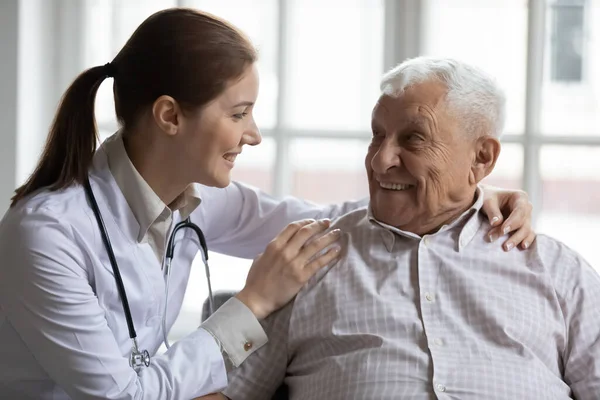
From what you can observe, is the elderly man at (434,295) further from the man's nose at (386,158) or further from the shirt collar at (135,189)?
the shirt collar at (135,189)

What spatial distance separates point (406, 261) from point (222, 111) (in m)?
0.53

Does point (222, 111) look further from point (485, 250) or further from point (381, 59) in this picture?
point (381, 59)

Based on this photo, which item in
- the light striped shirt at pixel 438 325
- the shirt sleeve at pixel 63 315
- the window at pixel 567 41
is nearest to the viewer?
the shirt sleeve at pixel 63 315

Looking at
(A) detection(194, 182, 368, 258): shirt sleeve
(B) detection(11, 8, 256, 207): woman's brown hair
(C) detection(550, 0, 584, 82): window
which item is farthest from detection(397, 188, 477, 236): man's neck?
(C) detection(550, 0, 584, 82): window

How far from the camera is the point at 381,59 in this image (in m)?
2.87

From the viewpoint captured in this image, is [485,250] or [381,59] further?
[381,59]

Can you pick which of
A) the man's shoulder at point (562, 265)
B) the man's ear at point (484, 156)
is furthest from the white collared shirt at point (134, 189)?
the man's shoulder at point (562, 265)

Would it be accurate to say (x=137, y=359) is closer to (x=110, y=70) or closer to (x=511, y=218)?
(x=110, y=70)

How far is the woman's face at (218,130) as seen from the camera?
180 cm

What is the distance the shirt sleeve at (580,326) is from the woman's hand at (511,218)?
4.0 inches

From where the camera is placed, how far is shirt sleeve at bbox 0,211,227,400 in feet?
5.37

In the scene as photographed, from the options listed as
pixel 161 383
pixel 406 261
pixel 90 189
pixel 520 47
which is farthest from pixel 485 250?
pixel 520 47

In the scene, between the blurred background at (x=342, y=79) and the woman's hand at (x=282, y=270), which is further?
the blurred background at (x=342, y=79)

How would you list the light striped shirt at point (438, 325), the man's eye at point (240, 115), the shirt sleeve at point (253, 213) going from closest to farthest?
the light striped shirt at point (438, 325)
the man's eye at point (240, 115)
the shirt sleeve at point (253, 213)
